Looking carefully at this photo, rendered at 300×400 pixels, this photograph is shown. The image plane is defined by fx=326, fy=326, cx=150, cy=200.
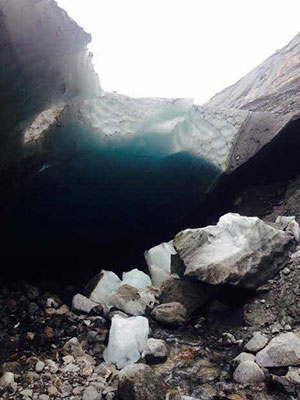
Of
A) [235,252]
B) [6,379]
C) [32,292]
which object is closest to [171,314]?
[235,252]

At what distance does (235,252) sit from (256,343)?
107 centimetres

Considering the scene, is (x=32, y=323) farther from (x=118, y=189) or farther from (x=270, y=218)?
(x=270, y=218)

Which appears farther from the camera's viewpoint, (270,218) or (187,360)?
(270,218)

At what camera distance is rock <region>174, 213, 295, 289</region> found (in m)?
3.71

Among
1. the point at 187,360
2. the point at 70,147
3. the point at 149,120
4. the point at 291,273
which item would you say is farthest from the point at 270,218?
the point at 70,147

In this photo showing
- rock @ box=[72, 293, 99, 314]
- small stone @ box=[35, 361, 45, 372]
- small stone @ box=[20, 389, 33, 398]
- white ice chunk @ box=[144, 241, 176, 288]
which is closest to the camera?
small stone @ box=[20, 389, 33, 398]

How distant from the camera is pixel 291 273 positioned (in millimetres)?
3781

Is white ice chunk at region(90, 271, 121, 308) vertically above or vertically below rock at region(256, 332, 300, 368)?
above

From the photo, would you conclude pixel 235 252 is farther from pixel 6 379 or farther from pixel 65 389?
pixel 6 379

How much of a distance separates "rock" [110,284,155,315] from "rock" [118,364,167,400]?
57.4 inches

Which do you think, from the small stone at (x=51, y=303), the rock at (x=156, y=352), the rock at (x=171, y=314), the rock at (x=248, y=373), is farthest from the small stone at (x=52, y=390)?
the small stone at (x=51, y=303)

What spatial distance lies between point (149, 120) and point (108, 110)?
2.11ft

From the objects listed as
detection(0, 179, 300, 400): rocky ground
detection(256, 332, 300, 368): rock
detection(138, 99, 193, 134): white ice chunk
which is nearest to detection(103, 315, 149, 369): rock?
detection(0, 179, 300, 400): rocky ground

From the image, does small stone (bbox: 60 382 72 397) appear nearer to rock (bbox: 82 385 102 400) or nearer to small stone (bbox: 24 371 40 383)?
rock (bbox: 82 385 102 400)
